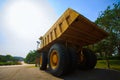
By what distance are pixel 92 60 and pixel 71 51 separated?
245 centimetres

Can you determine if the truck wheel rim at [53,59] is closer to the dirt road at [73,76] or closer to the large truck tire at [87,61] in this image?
the dirt road at [73,76]

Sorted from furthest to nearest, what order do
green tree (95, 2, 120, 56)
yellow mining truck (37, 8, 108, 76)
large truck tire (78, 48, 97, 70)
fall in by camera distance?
green tree (95, 2, 120, 56) → large truck tire (78, 48, 97, 70) → yellow mining truck (37, 8, 108, 76)

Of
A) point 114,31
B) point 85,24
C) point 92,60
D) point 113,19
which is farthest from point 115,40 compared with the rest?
point 85,24

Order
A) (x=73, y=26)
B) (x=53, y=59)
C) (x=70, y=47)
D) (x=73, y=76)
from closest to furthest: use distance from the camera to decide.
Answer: (x=73, y=76)
(x=73, y=26)
(x=70, y=47)
(x=53, y=59)

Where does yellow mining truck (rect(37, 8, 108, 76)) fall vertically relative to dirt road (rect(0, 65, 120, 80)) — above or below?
above

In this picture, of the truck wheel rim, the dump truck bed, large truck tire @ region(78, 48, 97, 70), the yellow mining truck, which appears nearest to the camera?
the dump truck bed

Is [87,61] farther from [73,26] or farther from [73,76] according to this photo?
[73,26]

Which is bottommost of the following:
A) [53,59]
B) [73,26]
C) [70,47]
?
[53,59]

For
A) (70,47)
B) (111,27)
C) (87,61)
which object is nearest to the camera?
(70,47)

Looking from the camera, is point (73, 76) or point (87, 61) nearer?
point (73, 76)

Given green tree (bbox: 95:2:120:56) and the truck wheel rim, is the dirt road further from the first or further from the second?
green tree (bbox: 95:2:120:56)

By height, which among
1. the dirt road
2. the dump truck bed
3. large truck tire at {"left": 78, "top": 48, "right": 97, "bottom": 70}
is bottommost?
the dirt road

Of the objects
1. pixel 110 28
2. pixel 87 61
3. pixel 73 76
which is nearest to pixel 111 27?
pixel 110 28

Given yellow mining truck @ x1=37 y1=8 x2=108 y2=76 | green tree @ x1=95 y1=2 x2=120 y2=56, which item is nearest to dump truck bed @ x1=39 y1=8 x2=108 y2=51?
yellow mining truck @ x1=37 y1=8 x2=108 y2=76
